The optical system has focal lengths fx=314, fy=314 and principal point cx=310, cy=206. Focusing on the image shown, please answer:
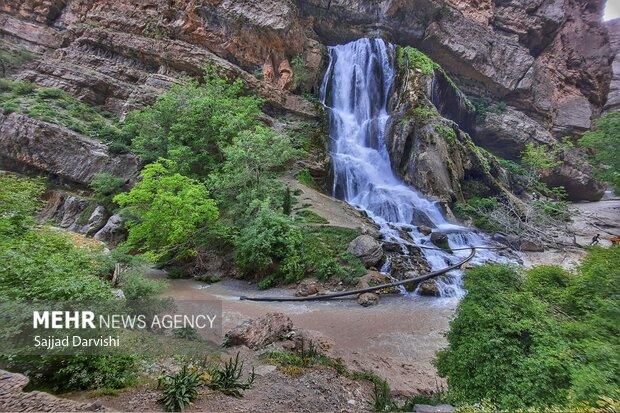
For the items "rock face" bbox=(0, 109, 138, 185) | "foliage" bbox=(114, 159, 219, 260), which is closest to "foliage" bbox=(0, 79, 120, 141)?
"rock face" bbox=(0, 109, 138, 185)

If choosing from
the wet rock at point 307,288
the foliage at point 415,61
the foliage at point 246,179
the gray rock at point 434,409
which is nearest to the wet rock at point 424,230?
the wet rock at point 307,288

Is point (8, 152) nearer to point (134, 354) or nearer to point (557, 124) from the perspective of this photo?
point (134, 354)

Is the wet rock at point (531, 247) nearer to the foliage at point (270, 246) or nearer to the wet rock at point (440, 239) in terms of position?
the wet rock at point (440, 239)

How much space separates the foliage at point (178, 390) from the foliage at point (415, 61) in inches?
1220

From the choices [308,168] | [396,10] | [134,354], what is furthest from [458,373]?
[396,10]

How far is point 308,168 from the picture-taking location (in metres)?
24.5

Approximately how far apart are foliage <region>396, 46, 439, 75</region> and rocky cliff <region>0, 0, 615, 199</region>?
5.30m

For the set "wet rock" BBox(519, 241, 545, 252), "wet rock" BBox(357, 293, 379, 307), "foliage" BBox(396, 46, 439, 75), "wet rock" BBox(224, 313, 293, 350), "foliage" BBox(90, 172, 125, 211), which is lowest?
"wet rock" BBox(357, 293, 379, 307)

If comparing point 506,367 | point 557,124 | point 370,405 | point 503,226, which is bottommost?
point 370,405

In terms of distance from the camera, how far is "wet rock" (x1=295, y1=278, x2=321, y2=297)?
13.9m

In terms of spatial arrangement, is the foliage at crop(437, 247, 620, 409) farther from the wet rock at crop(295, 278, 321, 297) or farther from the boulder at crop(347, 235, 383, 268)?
the boulder at crop(347, 235, 383, 268)

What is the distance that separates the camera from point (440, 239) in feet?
63.6

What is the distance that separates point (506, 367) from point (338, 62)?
33071 millimetres

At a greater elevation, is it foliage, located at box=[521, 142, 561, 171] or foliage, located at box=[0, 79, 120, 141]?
foliage, located at box=[521, 142, 561, 171]
